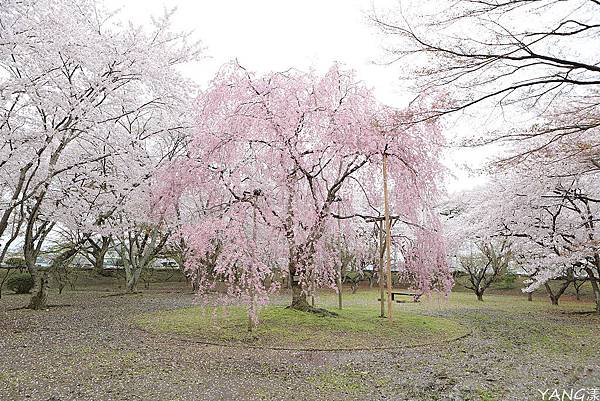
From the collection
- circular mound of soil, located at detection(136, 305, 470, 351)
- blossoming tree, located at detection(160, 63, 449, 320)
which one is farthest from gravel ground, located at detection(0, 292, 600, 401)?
blossoming tree, located at detection(160, 63, 449, 320)

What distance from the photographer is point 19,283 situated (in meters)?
16.7

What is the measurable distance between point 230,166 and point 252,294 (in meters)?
2.32

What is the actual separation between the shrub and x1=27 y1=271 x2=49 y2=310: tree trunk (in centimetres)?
601

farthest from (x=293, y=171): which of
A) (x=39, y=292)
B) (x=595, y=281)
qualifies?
(x=595, y=281)

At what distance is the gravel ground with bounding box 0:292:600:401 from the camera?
4520 mm

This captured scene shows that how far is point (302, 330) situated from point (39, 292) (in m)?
7.35

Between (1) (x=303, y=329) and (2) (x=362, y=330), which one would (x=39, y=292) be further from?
(2) (x=362, y=330)

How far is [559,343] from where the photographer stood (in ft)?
26.0

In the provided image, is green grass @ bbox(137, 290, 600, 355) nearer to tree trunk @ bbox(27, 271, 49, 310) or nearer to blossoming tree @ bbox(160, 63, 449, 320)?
blossoming tree @ bbox(160, 63, 449, 320)

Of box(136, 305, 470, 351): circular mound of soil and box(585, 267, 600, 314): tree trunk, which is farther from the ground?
box(585, 267, 600, 314): tree trunk

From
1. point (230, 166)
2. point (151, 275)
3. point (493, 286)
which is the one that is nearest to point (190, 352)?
point (230, 166)

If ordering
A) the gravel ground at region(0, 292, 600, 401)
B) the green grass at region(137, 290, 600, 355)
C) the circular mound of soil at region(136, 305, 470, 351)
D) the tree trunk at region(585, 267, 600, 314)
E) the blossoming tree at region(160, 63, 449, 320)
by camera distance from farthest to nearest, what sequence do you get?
1. the tree trunk at region(585, 267, 600, 314)
2. the blossoming tree at region(160, 63, 449, 320)
3. the green grass at region(137, 290, 600, 355)
4. the circular mound of soil at region(136, 305, 470, 351)
5. the gravel ground at region(0, 292, 600, 401)

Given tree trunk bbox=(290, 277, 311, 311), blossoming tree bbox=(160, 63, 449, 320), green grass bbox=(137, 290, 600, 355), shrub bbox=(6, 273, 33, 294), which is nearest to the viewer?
green grass bbox=(137, 290, 600, 355)

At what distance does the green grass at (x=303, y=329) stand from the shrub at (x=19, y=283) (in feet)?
29.3
